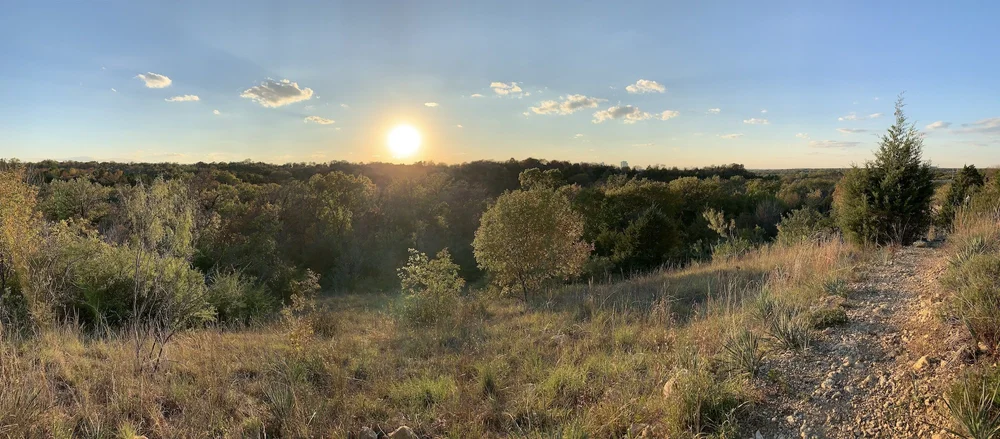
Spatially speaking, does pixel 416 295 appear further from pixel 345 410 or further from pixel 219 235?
pixel 219 235

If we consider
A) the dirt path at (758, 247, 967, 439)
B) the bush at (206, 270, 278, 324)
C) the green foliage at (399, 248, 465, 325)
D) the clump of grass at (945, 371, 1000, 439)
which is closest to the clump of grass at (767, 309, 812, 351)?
the dirt path at (758, 247, 967, 439)

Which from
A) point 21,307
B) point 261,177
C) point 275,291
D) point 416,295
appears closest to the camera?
point 21,307

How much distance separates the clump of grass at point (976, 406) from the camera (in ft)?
7.36

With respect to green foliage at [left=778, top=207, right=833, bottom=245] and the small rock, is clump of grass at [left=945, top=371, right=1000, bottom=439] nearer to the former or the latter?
the small rock

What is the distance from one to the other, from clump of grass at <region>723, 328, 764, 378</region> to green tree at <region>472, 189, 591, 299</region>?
6.36 meters

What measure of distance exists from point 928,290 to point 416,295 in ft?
22.8

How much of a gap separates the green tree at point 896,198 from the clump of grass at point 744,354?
5.99 metres

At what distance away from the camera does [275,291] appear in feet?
47.9

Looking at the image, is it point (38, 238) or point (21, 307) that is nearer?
point (21, 307)

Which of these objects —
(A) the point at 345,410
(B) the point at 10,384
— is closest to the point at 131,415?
(B) the point at 10,384

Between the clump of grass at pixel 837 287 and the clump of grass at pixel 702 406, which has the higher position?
the clump of grass at pixel 837 287

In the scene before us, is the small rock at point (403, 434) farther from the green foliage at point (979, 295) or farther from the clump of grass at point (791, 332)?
the green foliage at point (979, 295)

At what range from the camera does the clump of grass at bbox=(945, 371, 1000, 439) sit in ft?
7.36

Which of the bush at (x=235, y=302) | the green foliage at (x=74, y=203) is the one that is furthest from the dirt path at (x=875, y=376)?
the green foliage at (x=74, y=203)
